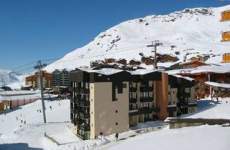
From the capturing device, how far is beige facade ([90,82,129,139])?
192 feet

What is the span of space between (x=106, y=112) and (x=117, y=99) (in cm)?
259

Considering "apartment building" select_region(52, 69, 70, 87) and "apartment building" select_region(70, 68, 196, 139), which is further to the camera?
"apartment building" select_region(52, 69, 70, 87)

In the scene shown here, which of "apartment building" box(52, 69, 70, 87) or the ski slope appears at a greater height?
"apartment building" box(52, 69, 70, 87)

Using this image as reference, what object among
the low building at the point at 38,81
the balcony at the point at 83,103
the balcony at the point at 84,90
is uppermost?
the low building at the point at 38,81

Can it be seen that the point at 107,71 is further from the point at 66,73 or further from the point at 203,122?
the point at 66,73

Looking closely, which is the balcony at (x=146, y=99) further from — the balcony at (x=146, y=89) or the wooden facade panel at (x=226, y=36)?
the wooden facade panel at (x=226, y=36)

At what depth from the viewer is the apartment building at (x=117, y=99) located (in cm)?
5894

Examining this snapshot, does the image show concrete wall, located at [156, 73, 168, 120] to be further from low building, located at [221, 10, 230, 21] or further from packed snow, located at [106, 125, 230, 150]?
low building, located at [221, 10, 230, 21]

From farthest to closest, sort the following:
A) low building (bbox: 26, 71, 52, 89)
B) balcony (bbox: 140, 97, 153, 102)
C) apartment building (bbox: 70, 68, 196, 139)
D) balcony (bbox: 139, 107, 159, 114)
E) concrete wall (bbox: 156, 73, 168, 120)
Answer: low building (bbox: 26, 71, 52, 89) → concrete wall (bbox: 156, 73, 168, 120) → balcony (bbox: 140, 97, 153, 102) → balcony (bbox: 139, 107, 159, 114) → apartment building (bbox: 70, 68, 196, 139)

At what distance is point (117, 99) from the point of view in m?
60.3

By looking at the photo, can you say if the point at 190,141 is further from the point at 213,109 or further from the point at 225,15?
the point at 213,109

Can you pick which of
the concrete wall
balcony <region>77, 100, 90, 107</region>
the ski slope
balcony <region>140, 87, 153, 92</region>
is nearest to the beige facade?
balcony <region>77, 100, 90, 107</region>

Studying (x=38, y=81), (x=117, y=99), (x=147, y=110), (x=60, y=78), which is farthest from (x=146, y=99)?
(x=38, y=81)

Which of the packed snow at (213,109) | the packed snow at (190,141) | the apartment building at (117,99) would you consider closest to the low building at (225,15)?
the packed snow at (190,141)
